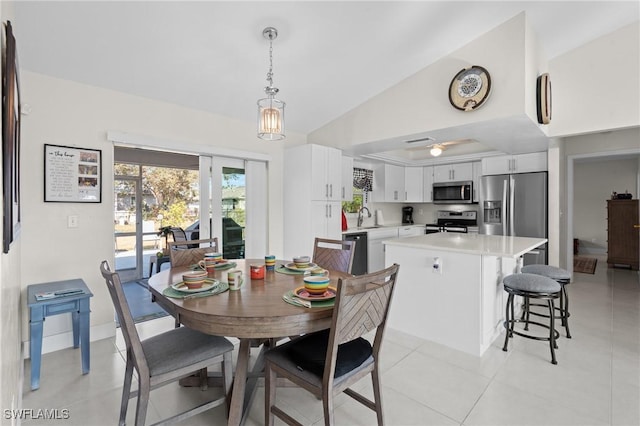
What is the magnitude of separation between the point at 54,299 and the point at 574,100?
5.58 m

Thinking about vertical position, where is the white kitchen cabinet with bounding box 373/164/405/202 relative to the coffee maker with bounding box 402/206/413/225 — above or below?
above

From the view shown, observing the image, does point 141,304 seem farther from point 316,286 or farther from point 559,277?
point 559,277

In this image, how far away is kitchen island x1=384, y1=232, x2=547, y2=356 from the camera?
8.61 feet

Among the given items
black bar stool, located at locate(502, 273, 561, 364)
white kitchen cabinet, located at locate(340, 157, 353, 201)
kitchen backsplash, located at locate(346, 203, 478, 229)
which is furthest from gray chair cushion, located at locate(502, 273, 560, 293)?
kitchen backsplash, located at locate(346, 203, 478, 229)

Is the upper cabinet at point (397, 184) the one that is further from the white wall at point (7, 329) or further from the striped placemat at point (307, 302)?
the white wall at point (7, 329)

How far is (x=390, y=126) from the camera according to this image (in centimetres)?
371

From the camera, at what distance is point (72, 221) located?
2781mm

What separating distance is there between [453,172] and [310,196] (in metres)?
3.22

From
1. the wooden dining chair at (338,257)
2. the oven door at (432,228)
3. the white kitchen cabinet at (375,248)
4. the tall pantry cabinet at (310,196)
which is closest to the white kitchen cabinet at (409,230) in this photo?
the oven door at (432,228)

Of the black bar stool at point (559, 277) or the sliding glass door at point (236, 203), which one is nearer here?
the black bar stool at point (559, 277)

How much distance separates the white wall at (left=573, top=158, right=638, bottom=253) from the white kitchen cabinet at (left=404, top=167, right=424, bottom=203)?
414 cm

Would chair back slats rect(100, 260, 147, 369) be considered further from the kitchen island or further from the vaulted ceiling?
the kitchen island

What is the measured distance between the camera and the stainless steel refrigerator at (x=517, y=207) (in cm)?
463

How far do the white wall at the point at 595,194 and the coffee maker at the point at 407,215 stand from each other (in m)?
4.25
